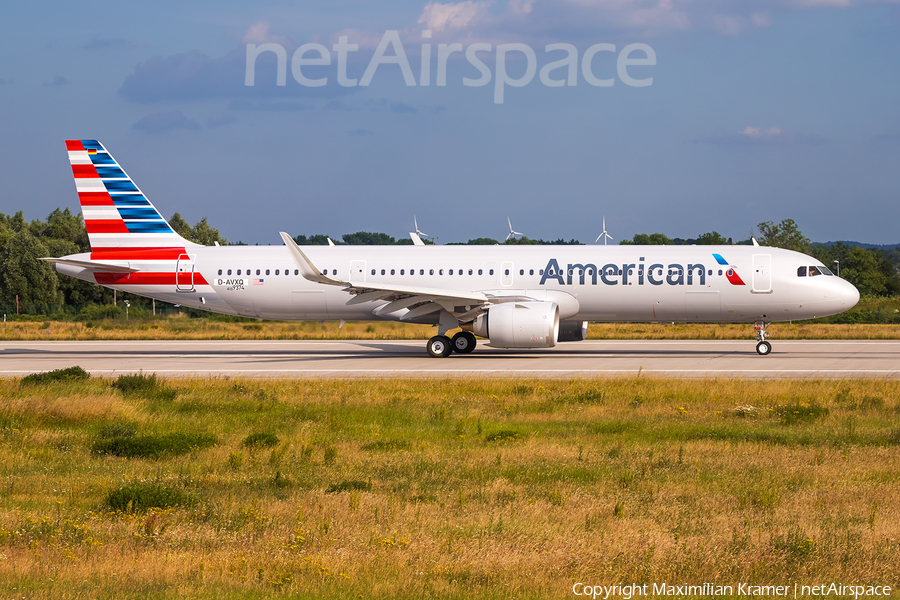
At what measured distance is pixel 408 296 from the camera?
28.9m

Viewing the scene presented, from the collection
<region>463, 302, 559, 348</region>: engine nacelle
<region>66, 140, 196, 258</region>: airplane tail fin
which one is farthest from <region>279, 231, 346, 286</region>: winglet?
<region>66, 140, 196, 258</region>: airplane tail fin

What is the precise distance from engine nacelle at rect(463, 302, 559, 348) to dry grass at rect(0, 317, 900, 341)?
9941 mm

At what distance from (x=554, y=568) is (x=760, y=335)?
25.5 metres

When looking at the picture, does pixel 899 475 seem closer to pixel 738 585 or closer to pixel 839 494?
pixel 839 494

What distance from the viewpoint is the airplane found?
29203mm

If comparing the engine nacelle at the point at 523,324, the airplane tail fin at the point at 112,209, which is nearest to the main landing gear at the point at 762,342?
the engine nacelle at the point at 523,324

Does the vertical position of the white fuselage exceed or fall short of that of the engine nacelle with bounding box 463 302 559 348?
it exceeds it

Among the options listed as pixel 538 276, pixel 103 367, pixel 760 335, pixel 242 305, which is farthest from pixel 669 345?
pixel 103 367

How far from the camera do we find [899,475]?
36.4ft

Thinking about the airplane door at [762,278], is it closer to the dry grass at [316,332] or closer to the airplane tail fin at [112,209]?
the dry grass at [316,332]

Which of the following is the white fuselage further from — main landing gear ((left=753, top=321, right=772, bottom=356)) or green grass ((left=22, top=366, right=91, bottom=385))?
green grass ((left=22, top=366, right=91, bottom=385))

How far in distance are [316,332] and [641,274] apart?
20940 millimetres

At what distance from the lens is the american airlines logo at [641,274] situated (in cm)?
2941

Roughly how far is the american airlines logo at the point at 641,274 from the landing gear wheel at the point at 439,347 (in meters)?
4.33
